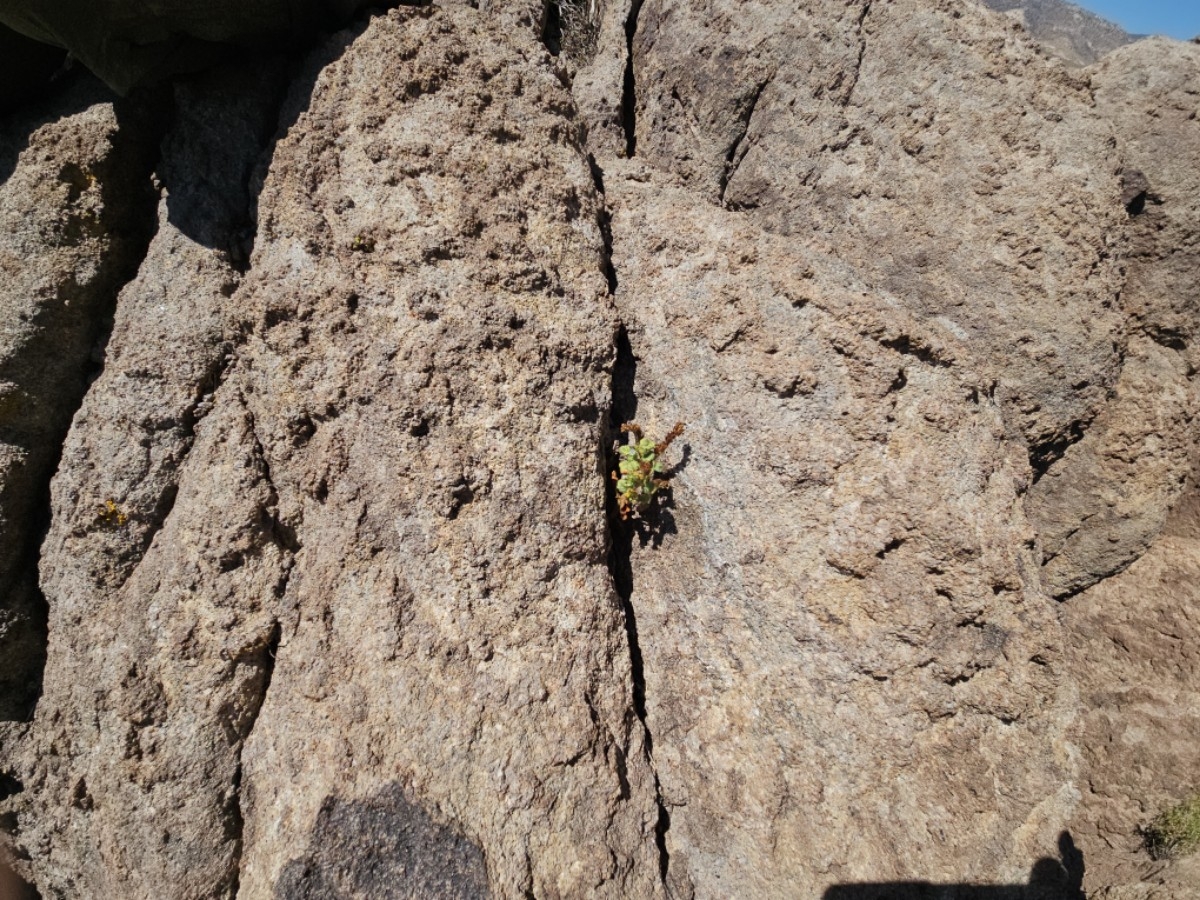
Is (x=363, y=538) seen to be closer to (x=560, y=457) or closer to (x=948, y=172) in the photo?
(x=560, y=457)

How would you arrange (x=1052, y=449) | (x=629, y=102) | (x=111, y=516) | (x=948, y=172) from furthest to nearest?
(x=629, y=102) → (x=1052, y=449) → (x=948, y=172) → (x=111, y=516)

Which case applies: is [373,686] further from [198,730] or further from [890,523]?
[890,523]

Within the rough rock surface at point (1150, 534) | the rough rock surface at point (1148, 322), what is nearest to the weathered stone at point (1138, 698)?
the rough rock surface at point (1150, 534)

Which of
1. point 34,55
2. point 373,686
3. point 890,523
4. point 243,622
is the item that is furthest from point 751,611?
point 34,55

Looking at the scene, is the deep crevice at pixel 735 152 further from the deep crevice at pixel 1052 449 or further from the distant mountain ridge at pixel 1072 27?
the distant mountain ridge at pixel 1072 27

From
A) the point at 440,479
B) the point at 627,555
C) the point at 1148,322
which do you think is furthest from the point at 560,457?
the point at 1148,322
